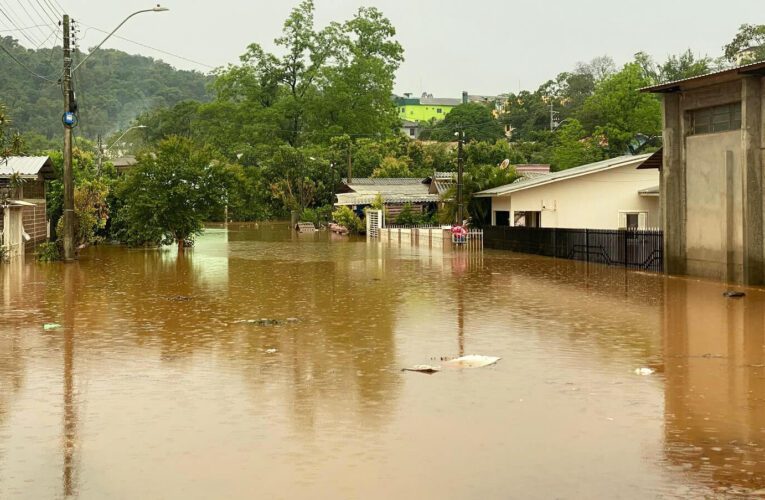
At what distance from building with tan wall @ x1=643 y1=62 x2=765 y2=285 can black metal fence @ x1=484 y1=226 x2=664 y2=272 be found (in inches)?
109

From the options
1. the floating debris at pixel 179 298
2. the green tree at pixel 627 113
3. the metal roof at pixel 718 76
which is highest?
the green tree at pixel 627 113

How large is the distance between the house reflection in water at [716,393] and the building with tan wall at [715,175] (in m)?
6.18

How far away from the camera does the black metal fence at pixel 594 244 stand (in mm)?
34906

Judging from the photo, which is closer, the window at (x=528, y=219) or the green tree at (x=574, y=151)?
the window at (x=528, y=219)

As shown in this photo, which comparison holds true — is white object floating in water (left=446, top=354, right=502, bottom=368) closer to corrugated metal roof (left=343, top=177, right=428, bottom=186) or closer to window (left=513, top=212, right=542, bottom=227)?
window (left=513, top=212, right=542, bottom=227)

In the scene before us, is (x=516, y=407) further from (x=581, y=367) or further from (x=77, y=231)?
(x=77, y=231)

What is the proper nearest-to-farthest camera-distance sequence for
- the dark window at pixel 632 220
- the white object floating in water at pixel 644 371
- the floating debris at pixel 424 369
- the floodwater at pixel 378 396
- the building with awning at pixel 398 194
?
the floodwater at pixel 378 396, the white object floating in water at pixel 644 371, the floating debris at pixel 424 369, the dark window at pixel 632 220, the building with awning at pixel 398 194

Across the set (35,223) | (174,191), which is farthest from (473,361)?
(35,223)

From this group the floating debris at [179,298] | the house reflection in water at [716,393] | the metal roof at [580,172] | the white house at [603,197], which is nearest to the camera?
the house reflection in water at [716,393]

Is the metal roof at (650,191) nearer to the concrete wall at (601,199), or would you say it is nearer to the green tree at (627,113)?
the concrete wall at (601,199)

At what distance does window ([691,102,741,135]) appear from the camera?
29.0 meters

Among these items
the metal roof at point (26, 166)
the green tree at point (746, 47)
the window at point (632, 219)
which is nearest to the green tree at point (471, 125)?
the green tree at point (746, 47)

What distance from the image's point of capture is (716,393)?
40.6 ft

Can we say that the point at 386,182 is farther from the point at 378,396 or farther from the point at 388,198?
the point at 378,396
